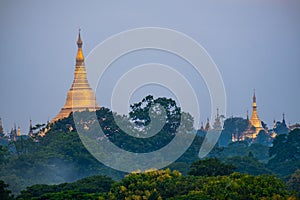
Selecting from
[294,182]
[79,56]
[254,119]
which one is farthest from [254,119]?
[294,182]

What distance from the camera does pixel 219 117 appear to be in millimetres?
145625

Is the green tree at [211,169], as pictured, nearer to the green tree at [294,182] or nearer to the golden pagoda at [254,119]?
the green tree at [294,182]

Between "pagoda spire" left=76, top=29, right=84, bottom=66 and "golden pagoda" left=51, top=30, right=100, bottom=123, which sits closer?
"golden pagoda" left=51, top=30, right=100, bottom=123

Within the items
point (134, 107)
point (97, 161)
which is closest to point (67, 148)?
point (97, 161)

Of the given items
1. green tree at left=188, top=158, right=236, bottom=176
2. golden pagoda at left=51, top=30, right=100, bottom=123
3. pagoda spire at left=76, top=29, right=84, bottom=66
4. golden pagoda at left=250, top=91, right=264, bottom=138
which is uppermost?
golden pagoda at left=250, top=91, right=264, bottom=138

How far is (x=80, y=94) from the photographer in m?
116

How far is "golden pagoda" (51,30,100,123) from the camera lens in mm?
113875

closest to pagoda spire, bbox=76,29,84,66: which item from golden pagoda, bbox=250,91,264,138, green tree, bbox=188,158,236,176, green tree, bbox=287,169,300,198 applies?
golden pagoda, bbox=250,91,264,138

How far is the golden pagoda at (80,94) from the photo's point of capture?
113875 mm

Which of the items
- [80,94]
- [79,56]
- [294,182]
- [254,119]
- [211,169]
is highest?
[254,119]

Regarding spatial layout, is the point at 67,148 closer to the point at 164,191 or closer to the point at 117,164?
the point at 117,164

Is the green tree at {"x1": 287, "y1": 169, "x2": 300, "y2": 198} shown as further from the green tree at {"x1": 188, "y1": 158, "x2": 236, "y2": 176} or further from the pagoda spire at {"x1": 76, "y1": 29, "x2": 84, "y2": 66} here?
the pagoda spire at {"x1": 76, "y1": 29, "x2": 84, "y2": 66}

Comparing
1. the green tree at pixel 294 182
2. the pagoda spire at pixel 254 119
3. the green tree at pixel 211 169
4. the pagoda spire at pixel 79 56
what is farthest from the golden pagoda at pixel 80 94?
the green tree at pixel 211 169

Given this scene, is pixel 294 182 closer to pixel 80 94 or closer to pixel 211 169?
pixel 211 169
